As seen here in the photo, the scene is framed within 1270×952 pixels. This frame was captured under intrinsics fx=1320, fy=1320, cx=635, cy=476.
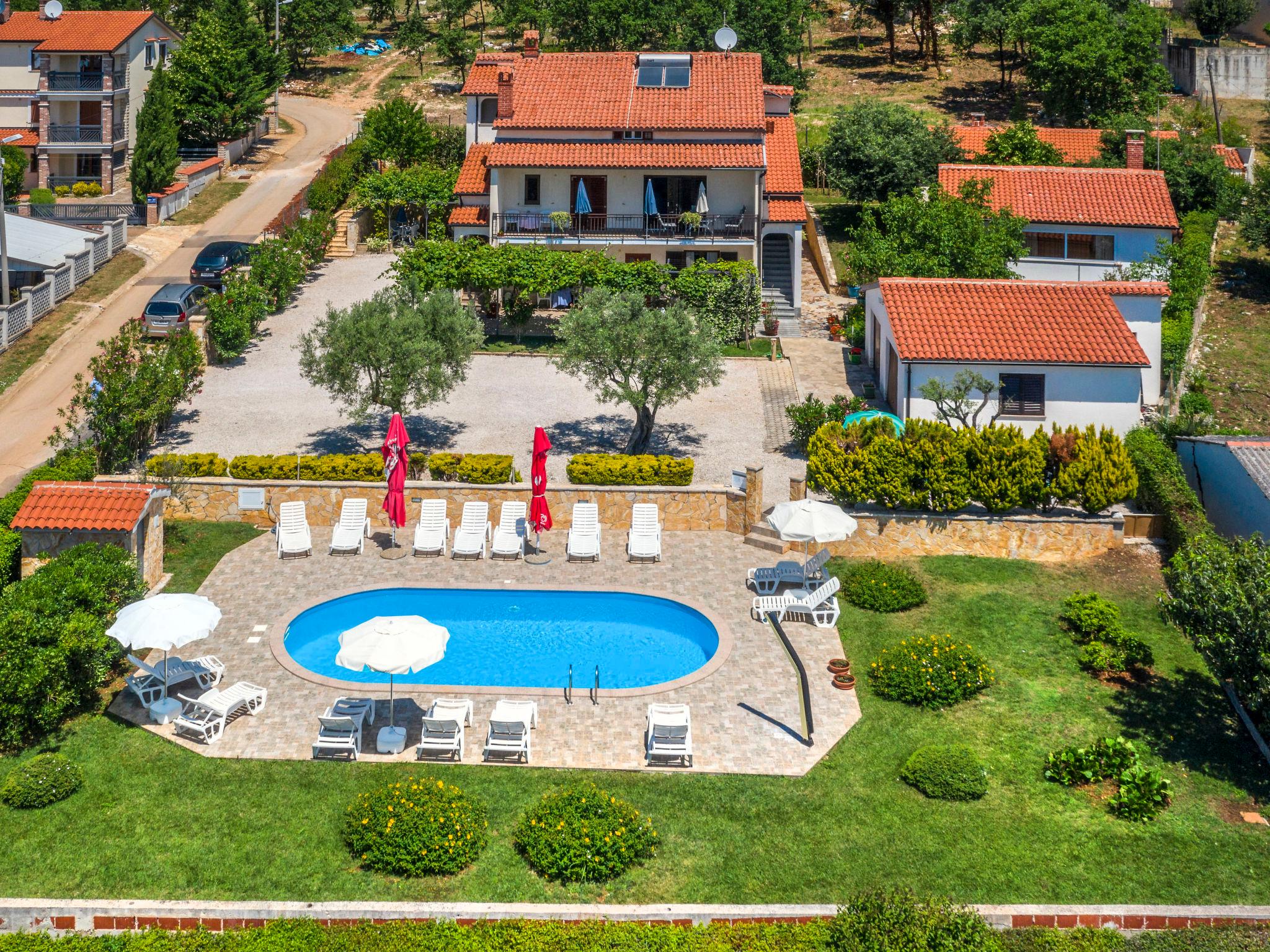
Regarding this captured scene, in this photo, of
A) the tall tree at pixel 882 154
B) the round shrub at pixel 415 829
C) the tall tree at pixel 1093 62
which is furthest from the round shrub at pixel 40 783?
the tall tree at pixel 1093 62

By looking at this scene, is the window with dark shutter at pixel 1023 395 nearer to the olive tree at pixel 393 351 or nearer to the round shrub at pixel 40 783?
the olive tree at pixel 393 351

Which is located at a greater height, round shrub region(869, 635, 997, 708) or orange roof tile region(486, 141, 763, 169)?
orange roof tile region(486, 141, 763, 169)

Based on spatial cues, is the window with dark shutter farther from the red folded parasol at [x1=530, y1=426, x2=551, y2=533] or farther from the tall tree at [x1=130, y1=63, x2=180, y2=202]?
the tall tree at [x1=130, y1=63, x2=180, y2=202]

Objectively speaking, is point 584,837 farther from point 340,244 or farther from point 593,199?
point 340,244

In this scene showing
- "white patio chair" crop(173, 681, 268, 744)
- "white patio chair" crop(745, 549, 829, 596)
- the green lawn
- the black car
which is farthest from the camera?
the black car

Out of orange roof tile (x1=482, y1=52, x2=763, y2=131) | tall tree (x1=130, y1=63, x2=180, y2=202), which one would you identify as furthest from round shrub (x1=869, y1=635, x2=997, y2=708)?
tall tree (x1=130, y1=63, x2=180, y2=202)

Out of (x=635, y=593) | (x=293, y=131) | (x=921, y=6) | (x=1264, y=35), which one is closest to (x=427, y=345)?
(x=635, y=593)

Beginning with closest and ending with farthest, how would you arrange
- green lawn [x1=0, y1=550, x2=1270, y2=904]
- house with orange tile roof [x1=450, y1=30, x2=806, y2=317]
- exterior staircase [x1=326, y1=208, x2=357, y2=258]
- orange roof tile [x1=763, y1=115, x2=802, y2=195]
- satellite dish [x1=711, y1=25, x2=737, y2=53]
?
green lawn [x1=0, y1=550, x2=1270, y2=904], house with orange tile roof [x1=450, y1=30, x2=806, y2=317], orange roof tile [x1=763, y1=115, x2=802, y2=195], exterior staircase [x1=326, y1=208, x2=357, y2=258], satellite dish [x1=711, y1=25, x2=737, y2=53]
